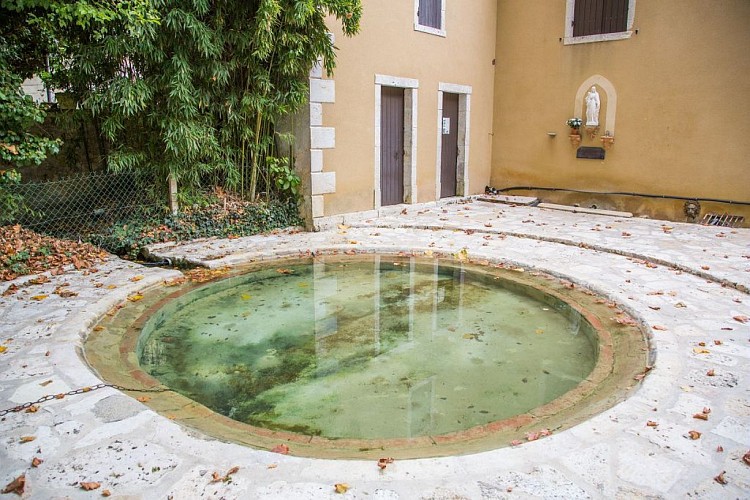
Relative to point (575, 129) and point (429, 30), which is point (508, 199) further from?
point (429, 30)

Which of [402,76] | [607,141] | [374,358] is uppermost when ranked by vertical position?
[402,76]

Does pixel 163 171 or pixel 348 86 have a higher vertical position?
pixel 348 86

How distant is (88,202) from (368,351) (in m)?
4.69

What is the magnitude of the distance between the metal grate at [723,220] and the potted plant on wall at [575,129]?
261 cm

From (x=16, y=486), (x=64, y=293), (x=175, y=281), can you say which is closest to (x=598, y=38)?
(x=175, y=281)

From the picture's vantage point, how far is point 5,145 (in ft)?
17.9

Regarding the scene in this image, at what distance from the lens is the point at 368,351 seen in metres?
4.20

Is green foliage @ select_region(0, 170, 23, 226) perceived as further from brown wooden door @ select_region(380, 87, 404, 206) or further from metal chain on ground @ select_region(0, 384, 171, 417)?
brown wooden door @ select_region(380, 87, 404, 206)

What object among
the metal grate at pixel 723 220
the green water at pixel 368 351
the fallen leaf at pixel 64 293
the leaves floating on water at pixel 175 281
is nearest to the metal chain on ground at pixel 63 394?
the green water at pixel 368 351

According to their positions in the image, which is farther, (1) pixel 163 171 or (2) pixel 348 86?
(2) pixel 348 86

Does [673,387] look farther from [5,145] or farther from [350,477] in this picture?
[5,145]

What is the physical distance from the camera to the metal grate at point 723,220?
346 inches

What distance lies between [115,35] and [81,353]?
13.4 ft

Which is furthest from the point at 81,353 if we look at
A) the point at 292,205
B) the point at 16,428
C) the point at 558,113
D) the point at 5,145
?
the point at 558,113
